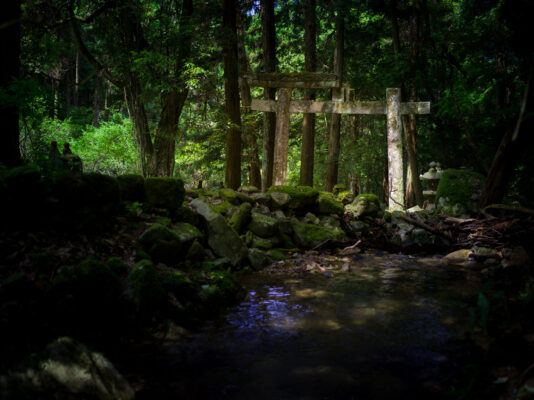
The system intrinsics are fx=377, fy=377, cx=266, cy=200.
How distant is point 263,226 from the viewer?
8414 millimetres

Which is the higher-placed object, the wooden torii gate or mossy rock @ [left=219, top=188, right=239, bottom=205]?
the wooden torii gate

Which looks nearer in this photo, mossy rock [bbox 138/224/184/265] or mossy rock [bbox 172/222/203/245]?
mossy rock [bbox 138/224/184/265]

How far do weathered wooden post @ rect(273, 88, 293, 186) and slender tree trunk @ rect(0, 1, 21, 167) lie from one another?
7159 millimetres

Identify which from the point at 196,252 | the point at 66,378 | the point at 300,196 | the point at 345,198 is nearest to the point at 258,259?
the point at 196,252

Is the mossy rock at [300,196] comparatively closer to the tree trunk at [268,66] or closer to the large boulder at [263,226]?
the large boulder at [263,226]

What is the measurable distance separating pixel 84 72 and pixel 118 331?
114 feet

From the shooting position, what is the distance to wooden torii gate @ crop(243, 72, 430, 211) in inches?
449

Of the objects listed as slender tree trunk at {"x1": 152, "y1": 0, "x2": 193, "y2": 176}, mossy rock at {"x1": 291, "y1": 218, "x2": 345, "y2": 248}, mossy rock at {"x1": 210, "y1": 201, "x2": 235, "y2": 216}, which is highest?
slender tree trunk at {"x1": 152, "y1": 0, "x2": 193, "y2": 176}

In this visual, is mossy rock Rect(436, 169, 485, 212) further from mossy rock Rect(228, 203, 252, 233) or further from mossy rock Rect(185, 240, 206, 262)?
mossy rock Rect(185, 240, 206, 262)

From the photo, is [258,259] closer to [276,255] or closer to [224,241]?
[276,255]

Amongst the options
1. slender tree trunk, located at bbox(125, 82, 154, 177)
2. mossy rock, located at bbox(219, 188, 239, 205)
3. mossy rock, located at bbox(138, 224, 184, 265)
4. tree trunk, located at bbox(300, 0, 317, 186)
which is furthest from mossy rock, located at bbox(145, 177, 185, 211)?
tree trunk, located at bbox(300, 0, 317, 186)

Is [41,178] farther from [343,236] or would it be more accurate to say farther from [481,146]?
[481,146]

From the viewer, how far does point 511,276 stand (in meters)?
4.87

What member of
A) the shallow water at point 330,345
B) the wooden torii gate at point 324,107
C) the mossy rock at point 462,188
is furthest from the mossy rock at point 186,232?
the mossy rock at point 462,188
